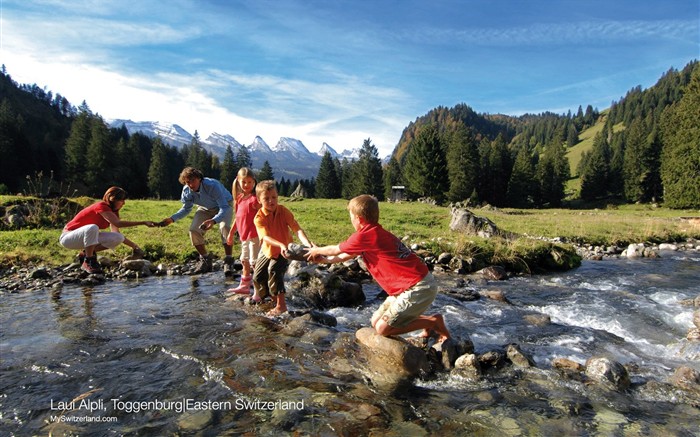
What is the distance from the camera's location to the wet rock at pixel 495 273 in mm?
12805

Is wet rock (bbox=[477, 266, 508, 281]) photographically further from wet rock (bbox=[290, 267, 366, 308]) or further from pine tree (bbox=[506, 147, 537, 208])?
pine tree (bbox=[506, 147, 537, 208])

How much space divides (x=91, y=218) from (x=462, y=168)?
67.3 metres

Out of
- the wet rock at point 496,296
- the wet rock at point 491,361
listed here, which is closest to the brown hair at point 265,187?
the wet rock at point 491,361

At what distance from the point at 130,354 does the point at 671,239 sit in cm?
2938

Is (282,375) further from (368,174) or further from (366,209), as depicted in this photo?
(368,174)

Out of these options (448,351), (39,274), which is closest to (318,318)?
(448,351)

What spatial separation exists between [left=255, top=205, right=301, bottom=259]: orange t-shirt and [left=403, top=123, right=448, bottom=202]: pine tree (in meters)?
59.4

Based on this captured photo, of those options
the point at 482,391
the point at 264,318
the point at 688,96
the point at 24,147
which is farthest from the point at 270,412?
the point at 24,147

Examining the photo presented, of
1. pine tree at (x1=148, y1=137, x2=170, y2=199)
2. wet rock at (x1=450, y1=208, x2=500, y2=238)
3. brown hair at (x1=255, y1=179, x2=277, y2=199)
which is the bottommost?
wet rock at (x1=450, y1=208, x2=500, y2=238)

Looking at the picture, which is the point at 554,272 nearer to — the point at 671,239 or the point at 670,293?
the point at 670,293

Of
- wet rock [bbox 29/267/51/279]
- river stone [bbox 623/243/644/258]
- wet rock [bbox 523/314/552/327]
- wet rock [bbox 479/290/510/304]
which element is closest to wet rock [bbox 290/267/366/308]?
wet rock [bbox 479/290/510/304]

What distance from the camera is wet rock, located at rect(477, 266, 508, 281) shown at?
12.8 m

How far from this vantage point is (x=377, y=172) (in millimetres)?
Answer: 89938

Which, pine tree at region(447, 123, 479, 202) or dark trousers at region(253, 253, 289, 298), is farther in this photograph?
pine tree at region(447, 123, 479, 202)
